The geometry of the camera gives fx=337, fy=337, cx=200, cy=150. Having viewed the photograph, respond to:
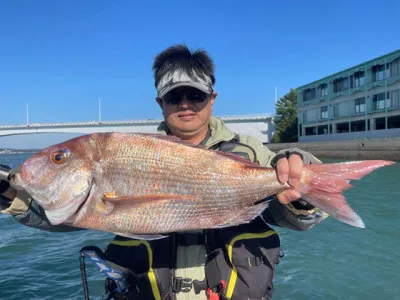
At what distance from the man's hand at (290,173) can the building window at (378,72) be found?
147ft

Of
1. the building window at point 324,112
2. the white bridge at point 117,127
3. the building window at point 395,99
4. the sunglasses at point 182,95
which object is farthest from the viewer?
the white bridge at point 117,127

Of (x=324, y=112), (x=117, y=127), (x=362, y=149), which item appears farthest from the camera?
(x=117, y=127)

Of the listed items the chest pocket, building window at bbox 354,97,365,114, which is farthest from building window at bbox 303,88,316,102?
the chest pocket

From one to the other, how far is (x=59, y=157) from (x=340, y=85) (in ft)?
172

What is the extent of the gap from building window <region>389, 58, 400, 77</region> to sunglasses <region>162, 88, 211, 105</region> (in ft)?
141

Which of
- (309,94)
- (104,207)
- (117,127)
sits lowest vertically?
(104,207)

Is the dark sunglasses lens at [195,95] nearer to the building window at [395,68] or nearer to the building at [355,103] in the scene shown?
the building at [355,103]

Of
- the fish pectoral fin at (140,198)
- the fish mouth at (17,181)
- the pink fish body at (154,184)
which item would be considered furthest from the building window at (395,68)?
the fish mouth at (17,181)

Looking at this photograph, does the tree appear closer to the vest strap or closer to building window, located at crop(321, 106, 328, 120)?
building window, located at crop(321, 106, 328, 120)

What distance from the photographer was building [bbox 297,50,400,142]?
39.6 metres

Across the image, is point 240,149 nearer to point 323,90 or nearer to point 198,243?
point 198,243

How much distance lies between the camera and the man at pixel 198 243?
2723 millimetres

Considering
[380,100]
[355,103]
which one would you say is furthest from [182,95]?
[355,103]

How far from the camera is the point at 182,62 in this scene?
3.06 metres
